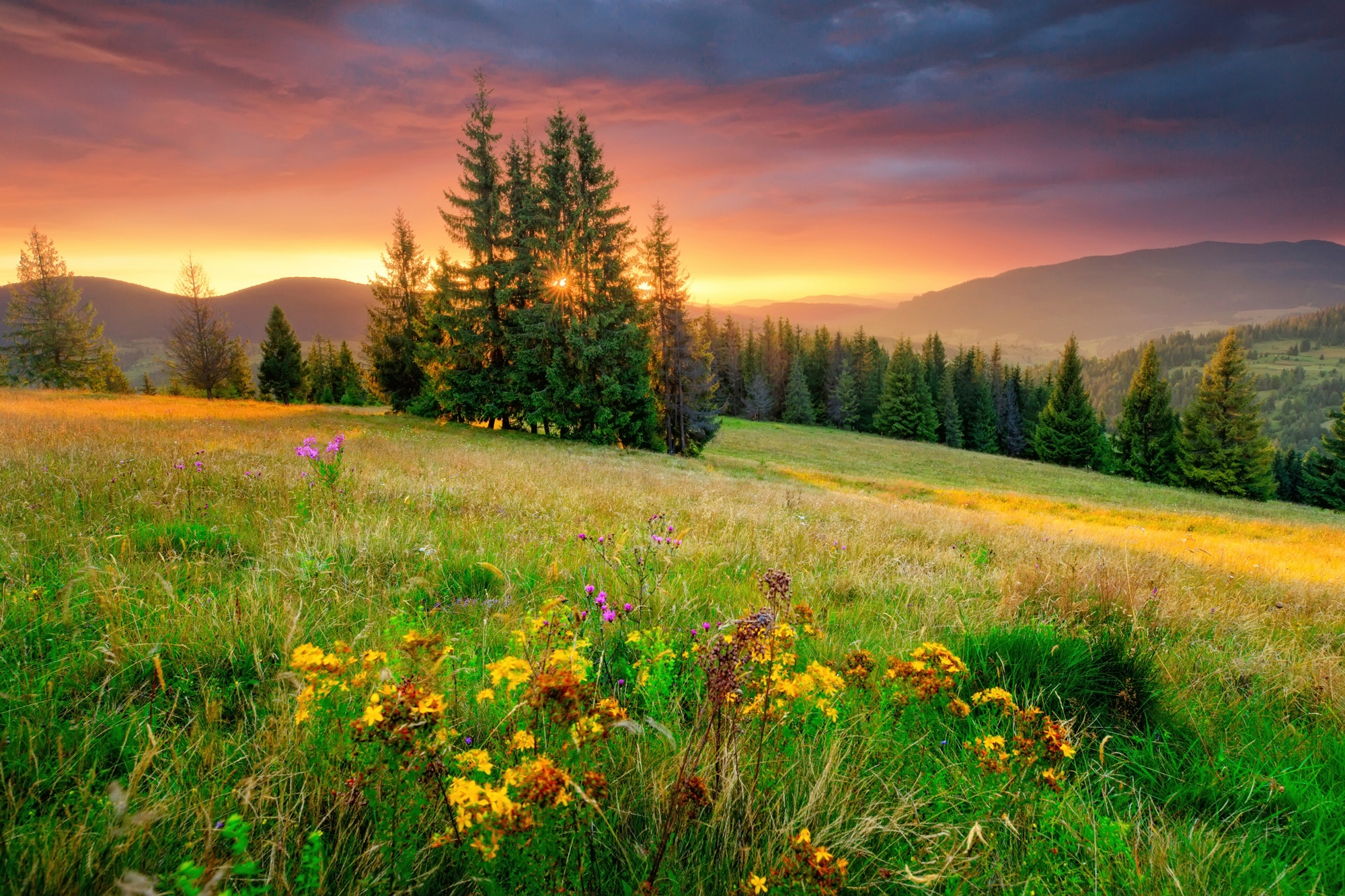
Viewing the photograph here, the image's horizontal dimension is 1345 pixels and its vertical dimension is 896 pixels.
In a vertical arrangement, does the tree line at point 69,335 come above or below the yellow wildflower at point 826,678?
above

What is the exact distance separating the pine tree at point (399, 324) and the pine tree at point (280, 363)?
27681 millimetres

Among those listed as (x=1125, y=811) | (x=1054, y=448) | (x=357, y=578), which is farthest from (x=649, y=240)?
(x=1054, y=448)

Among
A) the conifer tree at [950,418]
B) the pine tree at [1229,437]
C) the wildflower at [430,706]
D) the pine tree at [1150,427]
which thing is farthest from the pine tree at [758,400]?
the wildflower at [430,706]

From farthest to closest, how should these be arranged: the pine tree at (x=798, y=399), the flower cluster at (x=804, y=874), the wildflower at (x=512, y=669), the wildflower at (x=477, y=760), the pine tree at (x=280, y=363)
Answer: the pine tree at (x=798, y=399), the pine tree at (x=280, y=363), the wildflower at (x=512, y=669), the wildflower at (x=477, y=760), the flower cluster at (x=804, y=874)

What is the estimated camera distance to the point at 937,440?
238 feet

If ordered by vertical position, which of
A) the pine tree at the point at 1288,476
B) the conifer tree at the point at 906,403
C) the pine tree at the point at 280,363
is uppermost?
the pine tree at the point at 280,363

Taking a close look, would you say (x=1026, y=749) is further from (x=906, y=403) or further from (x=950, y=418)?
(x=950, y=418)

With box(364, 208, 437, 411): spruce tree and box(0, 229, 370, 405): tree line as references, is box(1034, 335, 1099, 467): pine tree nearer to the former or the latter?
box(364, 208, 437, 411): spruce tree

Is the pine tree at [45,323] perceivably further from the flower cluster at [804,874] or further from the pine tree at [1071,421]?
the pine tree at [1071,421]

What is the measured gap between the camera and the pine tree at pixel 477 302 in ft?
88.1

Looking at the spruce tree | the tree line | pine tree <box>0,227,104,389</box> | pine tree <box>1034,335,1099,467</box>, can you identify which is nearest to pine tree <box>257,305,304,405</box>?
the tree line

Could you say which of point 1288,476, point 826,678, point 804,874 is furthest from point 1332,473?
point 804,874

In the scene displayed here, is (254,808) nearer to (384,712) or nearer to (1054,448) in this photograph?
(384,712)

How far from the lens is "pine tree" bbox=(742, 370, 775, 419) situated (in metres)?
77.9
